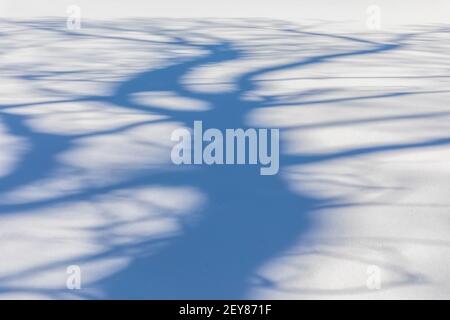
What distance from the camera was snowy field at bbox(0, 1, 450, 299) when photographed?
6.05ft

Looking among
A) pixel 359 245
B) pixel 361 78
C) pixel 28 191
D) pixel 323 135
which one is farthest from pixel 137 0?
pixel 359 245

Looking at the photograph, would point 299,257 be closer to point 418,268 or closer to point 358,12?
point 418,268

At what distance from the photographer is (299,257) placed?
192 cm

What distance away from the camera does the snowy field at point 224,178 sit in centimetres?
184

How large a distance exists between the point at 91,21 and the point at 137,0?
874mm

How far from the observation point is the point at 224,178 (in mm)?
2447

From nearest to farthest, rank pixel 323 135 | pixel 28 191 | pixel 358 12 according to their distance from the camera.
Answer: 1. pixel 28 191
2. pixel 323 135
3. pixel 358 12

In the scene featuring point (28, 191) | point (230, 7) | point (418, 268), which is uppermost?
point (230, 7)

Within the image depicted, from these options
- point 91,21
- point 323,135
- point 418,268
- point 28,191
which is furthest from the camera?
point 91,21

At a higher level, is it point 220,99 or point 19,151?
point 220,99

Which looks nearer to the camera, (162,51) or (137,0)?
(162,51)
